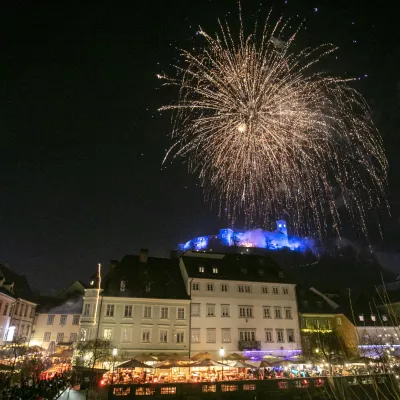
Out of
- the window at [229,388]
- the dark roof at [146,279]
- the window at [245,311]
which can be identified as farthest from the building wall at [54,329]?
the window at [229,388]

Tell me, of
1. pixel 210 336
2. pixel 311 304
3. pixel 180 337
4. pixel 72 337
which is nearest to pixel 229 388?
pixel 180 337

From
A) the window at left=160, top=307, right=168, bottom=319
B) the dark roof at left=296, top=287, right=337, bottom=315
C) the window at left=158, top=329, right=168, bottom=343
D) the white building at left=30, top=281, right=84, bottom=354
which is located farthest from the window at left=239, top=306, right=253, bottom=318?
the white building at left=30, top=281, right=84, bottom=354

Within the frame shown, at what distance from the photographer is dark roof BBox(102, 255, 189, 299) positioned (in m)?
40.8

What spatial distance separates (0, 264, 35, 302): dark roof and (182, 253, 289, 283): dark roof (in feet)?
72.9

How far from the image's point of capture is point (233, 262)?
49.1 meters

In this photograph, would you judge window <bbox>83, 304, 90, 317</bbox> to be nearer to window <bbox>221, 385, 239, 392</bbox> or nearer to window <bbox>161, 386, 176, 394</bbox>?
window <bbox>161, 386, 176, 394</bbox>

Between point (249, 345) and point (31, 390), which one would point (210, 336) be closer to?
point (249, 345)

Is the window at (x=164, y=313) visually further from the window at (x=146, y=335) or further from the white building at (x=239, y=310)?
the white building at (x=239, y=310)

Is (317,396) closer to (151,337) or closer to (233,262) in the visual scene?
(151,337)

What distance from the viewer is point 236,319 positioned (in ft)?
139

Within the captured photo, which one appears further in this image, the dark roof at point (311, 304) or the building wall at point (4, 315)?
the dark roof at point (311, 304)

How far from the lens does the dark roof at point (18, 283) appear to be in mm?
45072

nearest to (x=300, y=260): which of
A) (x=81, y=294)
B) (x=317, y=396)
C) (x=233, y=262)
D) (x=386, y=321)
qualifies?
(x=386, y=321)

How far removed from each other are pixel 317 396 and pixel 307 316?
19.8 meters
